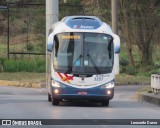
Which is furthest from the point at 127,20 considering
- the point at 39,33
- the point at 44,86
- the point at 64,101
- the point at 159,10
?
the point at 64,101

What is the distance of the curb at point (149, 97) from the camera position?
24178 millimetres

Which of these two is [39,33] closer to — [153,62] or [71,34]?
[153,62]

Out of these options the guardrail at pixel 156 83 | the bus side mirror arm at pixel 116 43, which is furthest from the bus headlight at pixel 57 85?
the guardrail at pixel 156 83

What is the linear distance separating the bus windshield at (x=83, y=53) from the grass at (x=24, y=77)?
1172 centimetres

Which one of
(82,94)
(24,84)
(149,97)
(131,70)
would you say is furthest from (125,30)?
(82,94)

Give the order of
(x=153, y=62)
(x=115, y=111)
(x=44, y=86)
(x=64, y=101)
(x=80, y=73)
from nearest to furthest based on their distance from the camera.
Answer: (x=115, y=111) < (x=80, y=73) < (x=64, y=101) < (x=44, y=86) < (x=153, y=62)

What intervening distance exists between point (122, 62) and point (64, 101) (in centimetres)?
1590

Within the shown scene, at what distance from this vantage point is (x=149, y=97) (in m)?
25.2

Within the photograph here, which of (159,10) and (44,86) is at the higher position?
(159,10)

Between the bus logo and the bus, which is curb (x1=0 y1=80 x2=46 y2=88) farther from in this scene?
the bus logo

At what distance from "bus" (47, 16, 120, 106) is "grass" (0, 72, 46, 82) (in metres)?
11.7

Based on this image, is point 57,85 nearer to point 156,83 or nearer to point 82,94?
point 82,94

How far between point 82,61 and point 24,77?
1415 cm

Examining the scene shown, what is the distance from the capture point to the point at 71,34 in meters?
21.8
